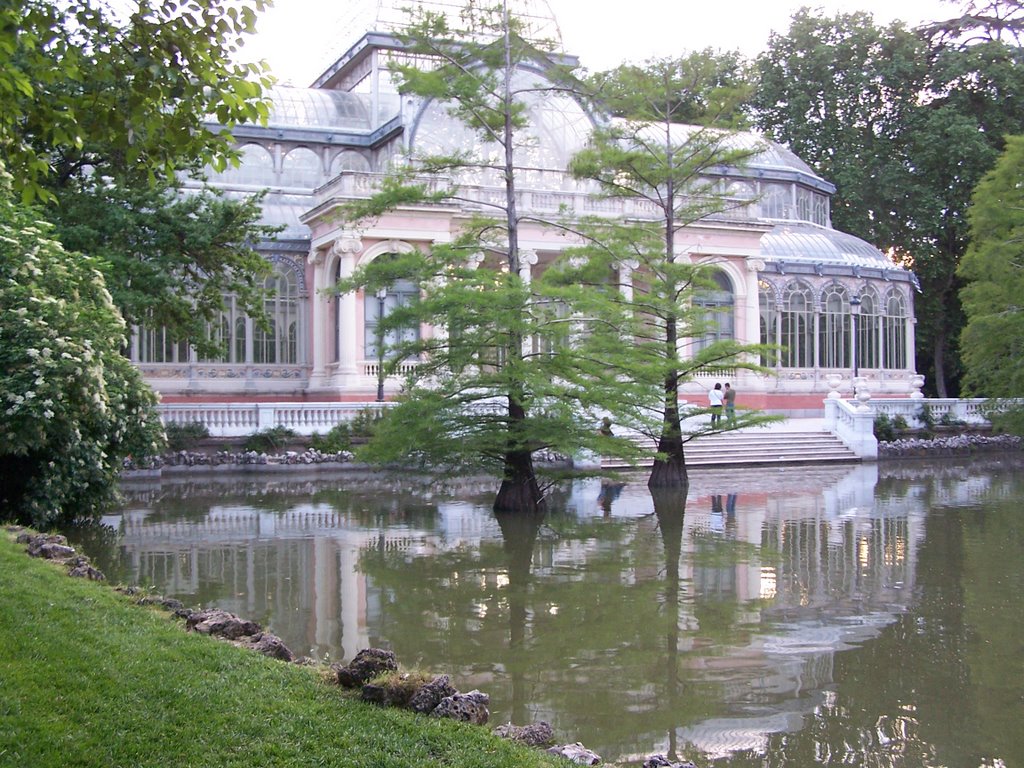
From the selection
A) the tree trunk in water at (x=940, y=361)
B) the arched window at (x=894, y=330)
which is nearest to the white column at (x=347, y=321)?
the arched window at (x=894, y=330)

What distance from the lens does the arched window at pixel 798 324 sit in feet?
123

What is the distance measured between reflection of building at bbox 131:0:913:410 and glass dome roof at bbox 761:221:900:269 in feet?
0.28

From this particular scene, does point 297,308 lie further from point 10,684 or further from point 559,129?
point 10,684

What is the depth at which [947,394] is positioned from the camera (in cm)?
4741

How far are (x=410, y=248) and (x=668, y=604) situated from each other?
821 inches

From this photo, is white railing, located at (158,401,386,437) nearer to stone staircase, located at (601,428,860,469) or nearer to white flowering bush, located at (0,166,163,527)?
stone staircase, located at (601,428,860,469)

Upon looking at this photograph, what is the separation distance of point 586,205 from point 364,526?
61.5 feet

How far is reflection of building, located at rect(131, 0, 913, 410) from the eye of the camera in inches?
1213

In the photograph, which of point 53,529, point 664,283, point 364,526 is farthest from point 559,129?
point 53,529

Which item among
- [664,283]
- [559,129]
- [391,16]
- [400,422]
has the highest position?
[391,16]

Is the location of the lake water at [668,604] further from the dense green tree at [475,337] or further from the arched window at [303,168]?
the arched window at [303,168]

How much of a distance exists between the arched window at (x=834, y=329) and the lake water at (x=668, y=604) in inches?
773

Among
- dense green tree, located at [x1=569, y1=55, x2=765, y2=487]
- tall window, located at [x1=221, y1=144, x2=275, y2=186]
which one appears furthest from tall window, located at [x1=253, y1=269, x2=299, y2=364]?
dense green tree, located at [x1=569, y1=55, x2=765, y2=487]

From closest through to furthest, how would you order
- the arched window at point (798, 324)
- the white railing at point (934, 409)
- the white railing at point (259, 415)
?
1. the white railing at point (259, 415)
2. the white railing at point (934, 409)
3. the arched window at point (798, 324)
